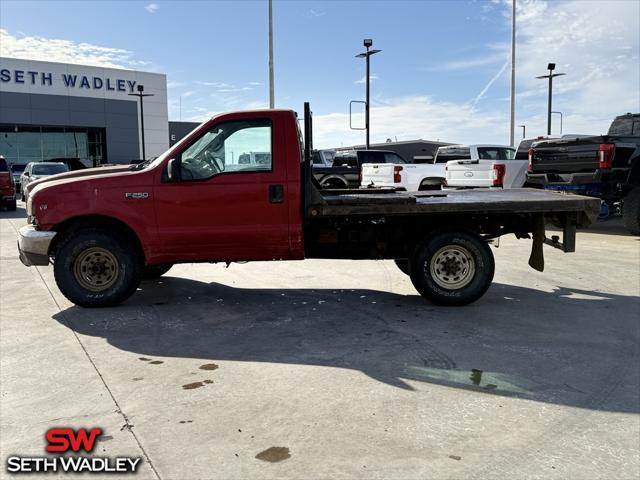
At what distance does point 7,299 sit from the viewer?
7.18m

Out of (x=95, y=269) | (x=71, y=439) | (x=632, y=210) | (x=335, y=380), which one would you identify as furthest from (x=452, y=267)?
(x=632, y=210)

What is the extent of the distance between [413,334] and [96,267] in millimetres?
3719

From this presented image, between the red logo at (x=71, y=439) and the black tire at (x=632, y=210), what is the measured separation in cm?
1210

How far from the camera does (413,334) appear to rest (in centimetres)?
553

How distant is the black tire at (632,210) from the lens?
1235cm

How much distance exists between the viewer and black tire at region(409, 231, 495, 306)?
6.64 metres

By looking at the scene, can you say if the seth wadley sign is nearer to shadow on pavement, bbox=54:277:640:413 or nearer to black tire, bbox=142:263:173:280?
black tire, bbox=142:263:173:280

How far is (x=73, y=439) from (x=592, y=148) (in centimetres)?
1220

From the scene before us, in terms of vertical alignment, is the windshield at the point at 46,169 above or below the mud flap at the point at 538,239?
above

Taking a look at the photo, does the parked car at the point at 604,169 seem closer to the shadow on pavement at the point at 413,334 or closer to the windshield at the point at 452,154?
the windshield at the point at 452,154

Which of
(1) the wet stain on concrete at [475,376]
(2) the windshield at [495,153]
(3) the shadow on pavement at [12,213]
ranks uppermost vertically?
(2) the windshield at [495,153]

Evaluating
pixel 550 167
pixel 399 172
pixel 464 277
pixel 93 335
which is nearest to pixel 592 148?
pixel 550 167

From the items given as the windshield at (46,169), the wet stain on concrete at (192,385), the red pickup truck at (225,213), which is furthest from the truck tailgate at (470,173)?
the windshield at (46,169)

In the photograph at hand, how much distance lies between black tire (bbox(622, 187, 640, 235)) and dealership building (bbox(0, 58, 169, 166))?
126 feet
